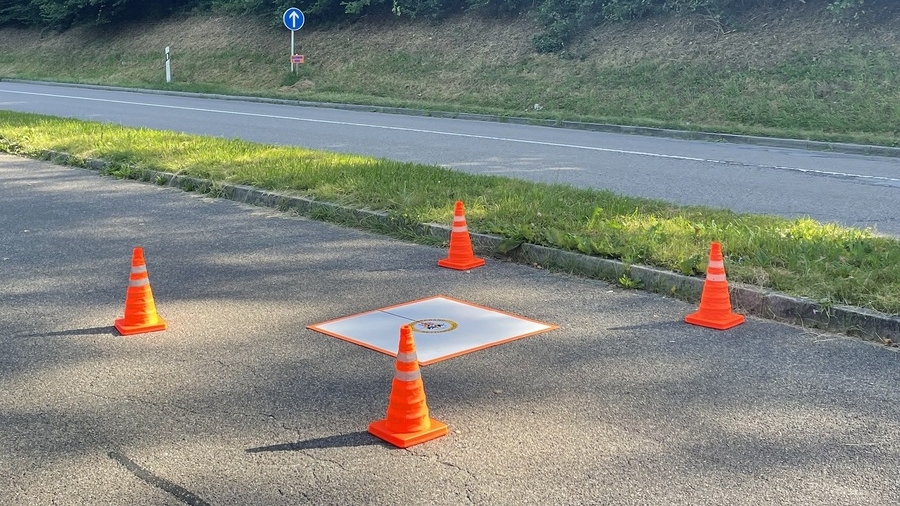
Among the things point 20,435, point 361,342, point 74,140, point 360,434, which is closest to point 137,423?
point 20,435

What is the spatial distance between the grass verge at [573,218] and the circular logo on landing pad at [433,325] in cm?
161

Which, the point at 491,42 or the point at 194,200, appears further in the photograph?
the point at 491,42

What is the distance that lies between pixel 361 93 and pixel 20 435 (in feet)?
77.4

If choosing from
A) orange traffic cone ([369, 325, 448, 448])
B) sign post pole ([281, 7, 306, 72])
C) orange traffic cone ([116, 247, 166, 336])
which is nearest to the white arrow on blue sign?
sign post pole ([281, 7, 306, 72])

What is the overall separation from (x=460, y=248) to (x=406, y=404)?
3382mm

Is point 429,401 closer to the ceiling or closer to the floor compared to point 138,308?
closer to the floor

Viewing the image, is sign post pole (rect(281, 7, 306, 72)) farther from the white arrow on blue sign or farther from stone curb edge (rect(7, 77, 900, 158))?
stone curb edge (rect(7, 77, 900, 158))

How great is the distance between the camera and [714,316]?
5762mm

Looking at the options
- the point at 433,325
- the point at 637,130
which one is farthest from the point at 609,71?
the point at 433,325

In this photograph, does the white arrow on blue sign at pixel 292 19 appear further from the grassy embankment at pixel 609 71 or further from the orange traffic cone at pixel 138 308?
the orange traffic cone at pixel 138 308

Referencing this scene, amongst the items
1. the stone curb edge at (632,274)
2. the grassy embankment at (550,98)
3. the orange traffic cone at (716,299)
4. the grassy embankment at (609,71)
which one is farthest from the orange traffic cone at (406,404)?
the grassy embankment at (609,71)

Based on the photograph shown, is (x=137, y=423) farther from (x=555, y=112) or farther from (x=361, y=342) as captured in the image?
(x=555, y=112)

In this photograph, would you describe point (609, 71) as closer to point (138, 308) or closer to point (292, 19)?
point (292, 19)

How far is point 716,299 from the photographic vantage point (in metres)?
5.75
